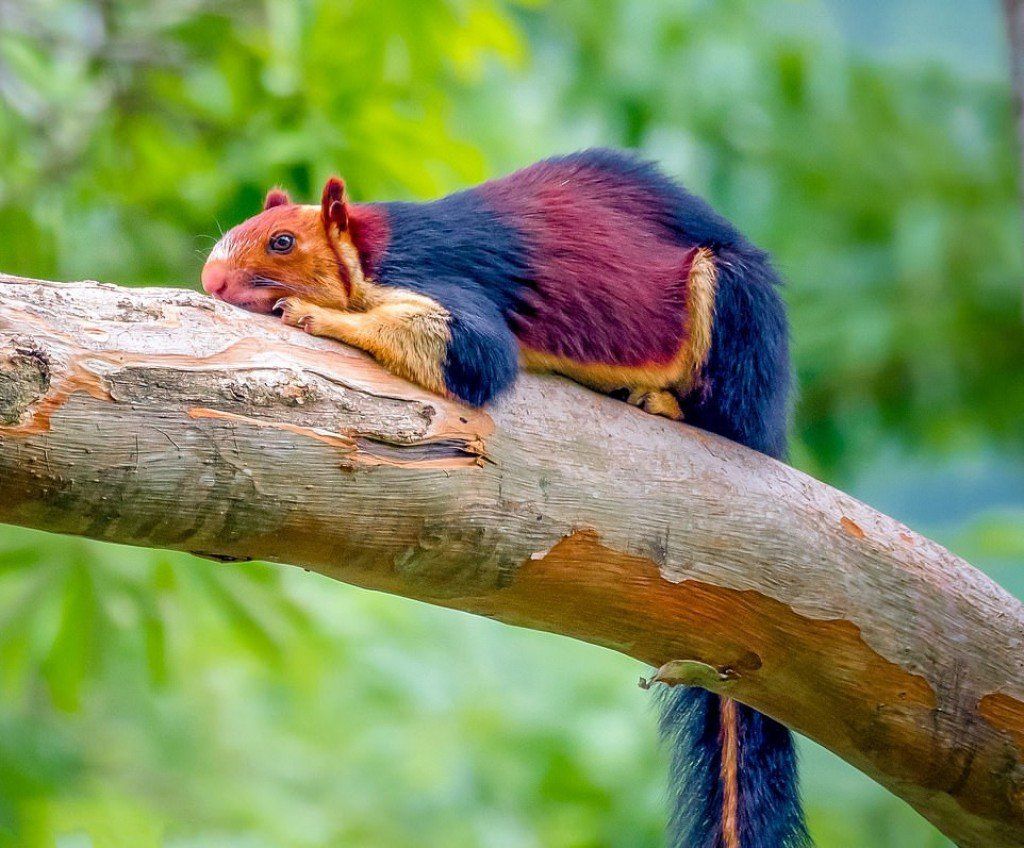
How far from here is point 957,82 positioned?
7219 mm

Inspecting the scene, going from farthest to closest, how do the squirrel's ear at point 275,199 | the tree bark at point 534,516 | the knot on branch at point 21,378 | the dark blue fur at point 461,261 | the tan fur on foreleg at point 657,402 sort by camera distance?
1. the squirrel's ear at point 275,199
2. the tan fur on foreleg at point 657,402
3. the dark blue fur at point 461,261
4. the tree bark at point 534,516
5. the knot on branch at point 21,378

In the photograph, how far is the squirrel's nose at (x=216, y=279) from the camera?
266cm

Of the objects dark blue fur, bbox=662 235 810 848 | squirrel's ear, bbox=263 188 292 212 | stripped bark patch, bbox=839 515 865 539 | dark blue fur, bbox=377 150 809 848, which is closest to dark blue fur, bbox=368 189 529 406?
dark blue fur, bbox=377 150 809 848

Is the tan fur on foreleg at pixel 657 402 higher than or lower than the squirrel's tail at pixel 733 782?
higher

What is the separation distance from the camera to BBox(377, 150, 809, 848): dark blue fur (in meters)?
2.70

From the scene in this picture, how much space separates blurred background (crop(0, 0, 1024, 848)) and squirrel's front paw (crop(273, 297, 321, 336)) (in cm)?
135

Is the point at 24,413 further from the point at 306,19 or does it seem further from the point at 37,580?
the point at 306,19

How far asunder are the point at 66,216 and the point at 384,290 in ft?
6.24

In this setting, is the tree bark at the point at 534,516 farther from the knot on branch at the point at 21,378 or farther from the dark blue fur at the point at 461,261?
the dark blue fur at the point at 461,261

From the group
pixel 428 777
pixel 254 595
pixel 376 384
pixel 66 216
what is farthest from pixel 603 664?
pixel 376 384

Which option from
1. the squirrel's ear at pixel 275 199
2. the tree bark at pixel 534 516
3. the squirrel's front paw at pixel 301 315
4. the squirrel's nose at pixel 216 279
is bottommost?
the tree bark at pixel 534 516

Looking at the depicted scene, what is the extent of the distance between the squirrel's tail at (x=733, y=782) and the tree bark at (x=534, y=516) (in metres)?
0.24

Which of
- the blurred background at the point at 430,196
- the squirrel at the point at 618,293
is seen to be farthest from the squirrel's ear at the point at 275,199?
the blurred background at the point at 430,196

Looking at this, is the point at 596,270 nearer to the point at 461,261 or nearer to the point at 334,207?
the point at 461,261
